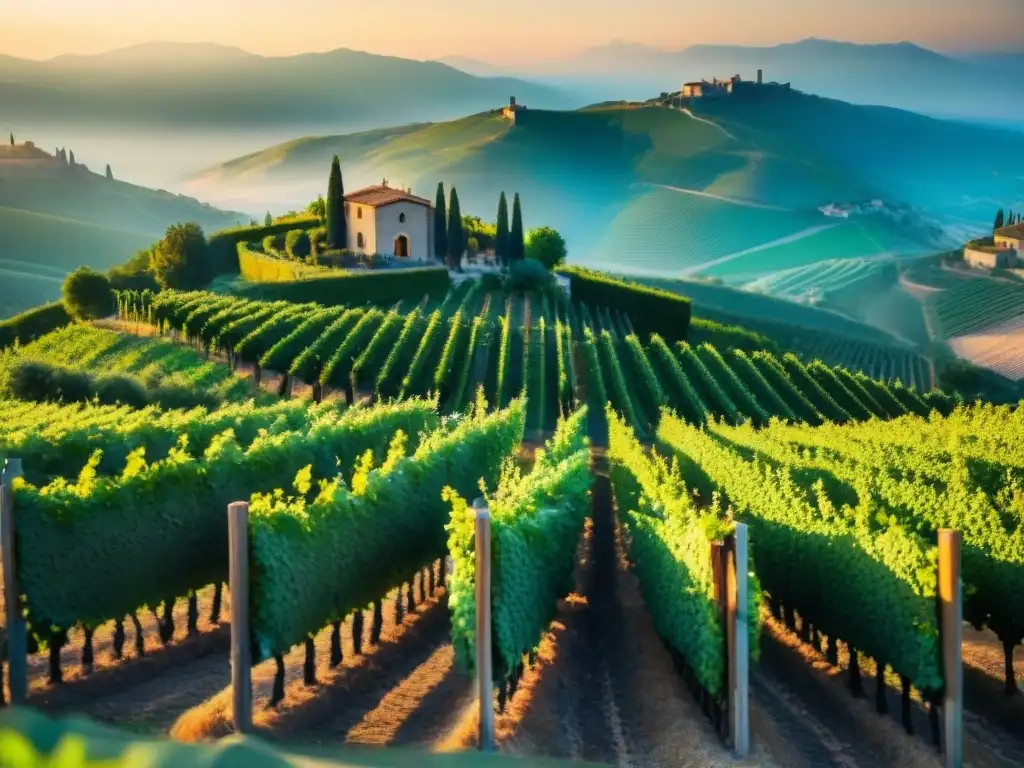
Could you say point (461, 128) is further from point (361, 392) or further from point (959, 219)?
point (361, 392)

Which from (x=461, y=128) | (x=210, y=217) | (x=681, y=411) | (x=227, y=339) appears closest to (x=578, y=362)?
(x=681, y=411)

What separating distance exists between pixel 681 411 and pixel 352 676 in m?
21.5

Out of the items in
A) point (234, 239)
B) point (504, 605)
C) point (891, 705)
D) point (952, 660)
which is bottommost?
point (891, 705)

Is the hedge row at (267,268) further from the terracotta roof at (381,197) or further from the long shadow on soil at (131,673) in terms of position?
the long shadow on soil at (131,673)

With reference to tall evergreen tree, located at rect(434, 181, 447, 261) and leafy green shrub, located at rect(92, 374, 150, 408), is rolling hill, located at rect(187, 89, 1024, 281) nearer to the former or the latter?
tall evergreen tree, located at rect(434, 181, 447, 261)

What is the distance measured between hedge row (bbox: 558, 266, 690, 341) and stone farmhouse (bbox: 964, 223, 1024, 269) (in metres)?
58.6

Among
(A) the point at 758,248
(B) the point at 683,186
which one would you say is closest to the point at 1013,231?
(A) the point at 758,248

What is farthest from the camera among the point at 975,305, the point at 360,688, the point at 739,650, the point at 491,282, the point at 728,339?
the point at 975,305

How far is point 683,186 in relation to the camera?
178 metres

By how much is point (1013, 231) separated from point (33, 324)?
3249 inches

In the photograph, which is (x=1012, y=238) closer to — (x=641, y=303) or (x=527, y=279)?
(x=641, y=303)

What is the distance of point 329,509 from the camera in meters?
8.94

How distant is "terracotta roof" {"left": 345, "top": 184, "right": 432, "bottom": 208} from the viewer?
51500 millimetres

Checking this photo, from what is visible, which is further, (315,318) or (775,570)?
(315,318)
